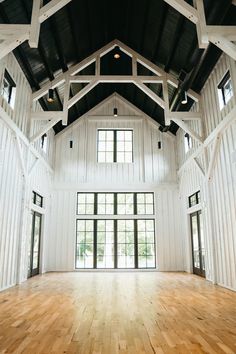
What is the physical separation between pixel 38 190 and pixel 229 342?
6897mm

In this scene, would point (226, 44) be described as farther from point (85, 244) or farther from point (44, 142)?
point (85, 244)

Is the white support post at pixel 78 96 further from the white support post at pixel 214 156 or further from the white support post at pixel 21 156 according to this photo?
the white support post at pixel 214 156

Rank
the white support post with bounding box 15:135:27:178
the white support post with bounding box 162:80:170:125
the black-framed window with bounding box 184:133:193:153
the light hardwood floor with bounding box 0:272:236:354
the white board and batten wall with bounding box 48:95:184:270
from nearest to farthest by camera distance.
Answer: the light hardwood floor with bounding box 0:272:236:354
the white support post with bounding box 15:135:27:178
the white support post with bounding box 162:80:170:125
the black-framed window with bounding box 184:133:193:153
the white board and batten wall with bounding box 48:95:184:270

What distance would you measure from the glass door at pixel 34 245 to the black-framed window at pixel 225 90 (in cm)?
597

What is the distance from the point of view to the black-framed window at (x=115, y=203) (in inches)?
388

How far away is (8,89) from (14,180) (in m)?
2.10

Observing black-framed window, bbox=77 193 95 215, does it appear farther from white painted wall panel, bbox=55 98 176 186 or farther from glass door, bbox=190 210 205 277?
glass door, bbox=190 210 205 277

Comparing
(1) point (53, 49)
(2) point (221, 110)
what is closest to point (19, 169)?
(1) point (53, 49)

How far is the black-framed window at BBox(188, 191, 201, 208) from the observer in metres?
8.22

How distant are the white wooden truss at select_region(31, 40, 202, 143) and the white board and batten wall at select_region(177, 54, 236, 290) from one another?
677 millimetres

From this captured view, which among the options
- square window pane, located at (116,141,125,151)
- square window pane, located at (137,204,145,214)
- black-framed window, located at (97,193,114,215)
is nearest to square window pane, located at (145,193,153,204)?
square window pane, located at (137,204,145,214)

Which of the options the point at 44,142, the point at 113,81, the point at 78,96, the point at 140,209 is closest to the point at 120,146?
the point at 140,209

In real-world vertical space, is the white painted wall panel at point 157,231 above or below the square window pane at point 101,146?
below

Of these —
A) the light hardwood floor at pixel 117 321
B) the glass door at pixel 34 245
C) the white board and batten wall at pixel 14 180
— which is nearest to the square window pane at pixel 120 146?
the white board and batten wall at pixel 14 180
